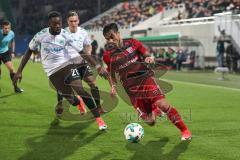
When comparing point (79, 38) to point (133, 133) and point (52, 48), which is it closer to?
point (52, 48)

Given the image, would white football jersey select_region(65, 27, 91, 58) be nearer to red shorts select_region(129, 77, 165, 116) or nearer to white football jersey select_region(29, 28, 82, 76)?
white football jersey select_region(29, 28, 82, 76)

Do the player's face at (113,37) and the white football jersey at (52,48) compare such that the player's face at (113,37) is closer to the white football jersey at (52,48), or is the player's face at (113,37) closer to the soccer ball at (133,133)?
the soccer ball at (133,133)

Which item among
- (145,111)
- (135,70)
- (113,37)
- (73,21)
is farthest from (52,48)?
(145,111)

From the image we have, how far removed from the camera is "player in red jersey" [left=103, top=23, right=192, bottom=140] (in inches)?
304

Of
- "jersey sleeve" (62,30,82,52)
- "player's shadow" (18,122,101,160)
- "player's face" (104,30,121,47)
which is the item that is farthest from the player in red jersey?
"jersey sleeve" (62,30,82,52)

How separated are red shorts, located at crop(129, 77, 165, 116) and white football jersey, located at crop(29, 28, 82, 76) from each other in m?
1.86

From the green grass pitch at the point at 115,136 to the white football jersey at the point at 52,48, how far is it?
1.23m

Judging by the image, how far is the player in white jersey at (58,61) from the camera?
9062 millimetres

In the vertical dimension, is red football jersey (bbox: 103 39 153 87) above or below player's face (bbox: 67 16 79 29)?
below

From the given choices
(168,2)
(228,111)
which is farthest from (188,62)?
(228,111)

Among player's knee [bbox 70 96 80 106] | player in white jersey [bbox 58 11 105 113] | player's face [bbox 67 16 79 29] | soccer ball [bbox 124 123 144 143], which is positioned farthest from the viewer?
player's face [bbox 67 16 79 29]

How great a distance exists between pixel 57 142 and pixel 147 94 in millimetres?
1652

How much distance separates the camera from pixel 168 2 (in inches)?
1745

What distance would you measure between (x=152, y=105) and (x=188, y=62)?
2361 cm
